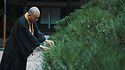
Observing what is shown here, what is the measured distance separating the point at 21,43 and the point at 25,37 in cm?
13

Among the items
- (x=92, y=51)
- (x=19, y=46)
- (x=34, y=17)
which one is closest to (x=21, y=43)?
(x=19, y=46)

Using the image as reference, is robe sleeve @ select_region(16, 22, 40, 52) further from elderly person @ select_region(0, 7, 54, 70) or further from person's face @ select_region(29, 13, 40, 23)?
person's face @ select_region(29, 13, 40, 23)

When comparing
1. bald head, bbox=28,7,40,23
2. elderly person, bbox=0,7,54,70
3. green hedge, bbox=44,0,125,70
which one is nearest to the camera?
green hedge, bbox=44,0,125,70

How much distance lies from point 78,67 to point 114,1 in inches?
80.1

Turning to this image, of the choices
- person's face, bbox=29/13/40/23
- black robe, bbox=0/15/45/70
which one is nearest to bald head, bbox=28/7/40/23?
person's face, bbox=29/13/40/23

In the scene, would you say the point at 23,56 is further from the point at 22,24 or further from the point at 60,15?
the point at 60,15

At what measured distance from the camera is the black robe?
2.33m

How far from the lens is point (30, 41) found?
2.33m

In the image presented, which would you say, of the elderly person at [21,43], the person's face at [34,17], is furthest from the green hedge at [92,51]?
the elderly person at [21,43]

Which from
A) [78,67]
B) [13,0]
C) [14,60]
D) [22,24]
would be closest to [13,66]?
[14,60]

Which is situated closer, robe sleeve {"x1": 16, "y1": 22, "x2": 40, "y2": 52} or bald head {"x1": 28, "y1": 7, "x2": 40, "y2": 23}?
bald head {"x1": 28, "y1": 7, "x2": 40, "y2": 23}

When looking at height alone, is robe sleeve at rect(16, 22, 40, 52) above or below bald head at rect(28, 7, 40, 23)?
below

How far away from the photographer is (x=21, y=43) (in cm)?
241

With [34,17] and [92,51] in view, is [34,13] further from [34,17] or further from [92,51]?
[92,51]
